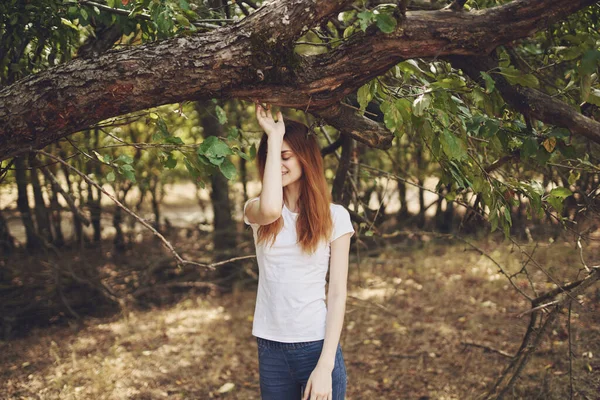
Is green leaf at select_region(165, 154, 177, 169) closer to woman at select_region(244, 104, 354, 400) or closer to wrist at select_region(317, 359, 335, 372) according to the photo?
woman at select_region(244, 104, 354, 400)

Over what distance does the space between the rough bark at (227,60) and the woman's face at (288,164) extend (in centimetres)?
33

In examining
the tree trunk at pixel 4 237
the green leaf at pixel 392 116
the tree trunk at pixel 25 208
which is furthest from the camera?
the tree trunk at pixel 25 208

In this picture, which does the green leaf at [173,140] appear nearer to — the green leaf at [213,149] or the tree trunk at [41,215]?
the green leaf at [213,149]

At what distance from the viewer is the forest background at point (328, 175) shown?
6.13 ft

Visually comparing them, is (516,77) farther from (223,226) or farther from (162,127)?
(223,226)

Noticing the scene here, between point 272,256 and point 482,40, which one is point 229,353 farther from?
point 482,40

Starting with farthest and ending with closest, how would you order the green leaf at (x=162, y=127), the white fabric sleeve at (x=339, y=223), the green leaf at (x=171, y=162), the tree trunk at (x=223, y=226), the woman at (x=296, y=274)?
the tree trunk at (x=223, y=226), the green leaf at (x=162, y=127), the green leaf at (x=171, y=162), the white fabric sleeve at (x=339, y=223), the woman at (x=296, y=274)

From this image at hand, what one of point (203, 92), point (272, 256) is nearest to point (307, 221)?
point (272, 256)

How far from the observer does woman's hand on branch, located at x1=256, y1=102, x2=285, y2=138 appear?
2041mm

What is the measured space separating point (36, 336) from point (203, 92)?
16.0ft

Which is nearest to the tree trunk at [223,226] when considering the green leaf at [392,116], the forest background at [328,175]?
the forest background at [328,175]

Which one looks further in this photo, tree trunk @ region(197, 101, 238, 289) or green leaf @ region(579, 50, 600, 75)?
tree trunk @ region(197, 101, 238, 289)

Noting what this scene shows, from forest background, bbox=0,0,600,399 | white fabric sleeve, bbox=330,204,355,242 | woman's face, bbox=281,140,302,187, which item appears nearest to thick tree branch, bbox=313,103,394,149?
forest background, bbox=0,0,600,399

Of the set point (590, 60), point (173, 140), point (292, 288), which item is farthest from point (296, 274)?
point (590, 60)
